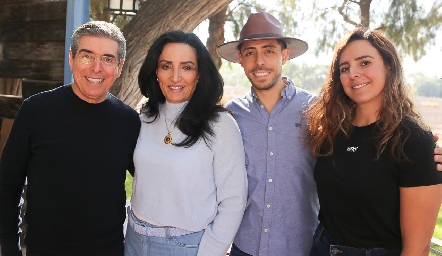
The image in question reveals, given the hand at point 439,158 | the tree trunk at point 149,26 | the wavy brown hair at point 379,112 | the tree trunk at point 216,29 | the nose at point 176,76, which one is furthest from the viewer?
the tree trunk at point 216,29

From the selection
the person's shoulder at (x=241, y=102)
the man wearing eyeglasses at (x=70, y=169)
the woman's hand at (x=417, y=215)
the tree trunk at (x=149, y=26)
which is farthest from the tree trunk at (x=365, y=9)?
the man wearing eyeglasses at (x=70, y=169)

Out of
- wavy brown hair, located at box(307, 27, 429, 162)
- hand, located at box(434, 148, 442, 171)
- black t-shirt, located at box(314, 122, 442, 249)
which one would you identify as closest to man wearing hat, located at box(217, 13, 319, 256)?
wavy brown hair, located at box(307, 27, 429, 162)

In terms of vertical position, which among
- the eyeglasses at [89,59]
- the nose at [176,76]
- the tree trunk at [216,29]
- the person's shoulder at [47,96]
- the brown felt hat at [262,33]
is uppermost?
the tree trunk at [216,29]

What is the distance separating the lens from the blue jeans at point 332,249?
6.60ft

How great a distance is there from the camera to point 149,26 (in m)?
4.40

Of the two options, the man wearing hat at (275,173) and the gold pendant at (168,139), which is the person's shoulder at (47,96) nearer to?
the gold pendant at (168,139)

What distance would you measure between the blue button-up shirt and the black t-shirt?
0.82 ft

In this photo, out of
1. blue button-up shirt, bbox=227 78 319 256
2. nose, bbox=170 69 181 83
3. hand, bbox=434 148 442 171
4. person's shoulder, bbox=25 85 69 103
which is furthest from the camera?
blue button-up shirt, bbox=227 78 319 256

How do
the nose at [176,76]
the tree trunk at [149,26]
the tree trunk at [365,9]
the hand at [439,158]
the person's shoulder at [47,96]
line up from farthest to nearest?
the tree trunk at [365,9]
the tree trunk at [149,26]
the nose at [176,76]
the person's shoulder at [47,96]
the hand at [439,158]

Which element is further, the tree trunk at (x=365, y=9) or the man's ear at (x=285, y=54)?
the tree trunk at (x=365, y=9)

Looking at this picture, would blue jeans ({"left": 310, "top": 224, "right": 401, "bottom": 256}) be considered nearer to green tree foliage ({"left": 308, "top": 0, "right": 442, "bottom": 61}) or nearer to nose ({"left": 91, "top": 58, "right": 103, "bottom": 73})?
nose ({"left": 91, "top": 58, "right": 103, "bottom": 73})

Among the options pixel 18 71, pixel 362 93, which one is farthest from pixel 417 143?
pixel 18 71

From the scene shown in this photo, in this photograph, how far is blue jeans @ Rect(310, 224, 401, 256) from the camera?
2012mm

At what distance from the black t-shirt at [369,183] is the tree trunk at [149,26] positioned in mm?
2648
